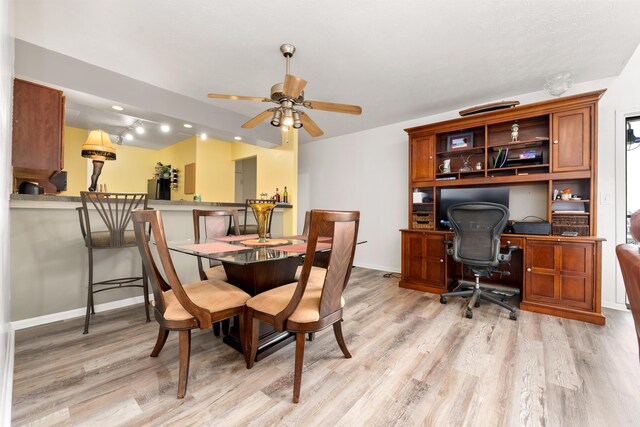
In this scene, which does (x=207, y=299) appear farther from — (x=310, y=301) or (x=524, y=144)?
(x=524, y=144)

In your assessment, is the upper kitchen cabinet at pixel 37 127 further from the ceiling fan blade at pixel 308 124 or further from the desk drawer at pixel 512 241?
the desk drawer at pixel 512 241

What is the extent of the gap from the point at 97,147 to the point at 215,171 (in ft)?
9.53

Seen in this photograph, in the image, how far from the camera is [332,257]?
1.42 metres

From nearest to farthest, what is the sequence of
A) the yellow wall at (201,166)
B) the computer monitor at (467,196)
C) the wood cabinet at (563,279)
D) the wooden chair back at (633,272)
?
the wooden chair back at (633,272) < the wood cabinet at (563,279) < the computer monitor at (467,196) < the yellow wall at (201,166)

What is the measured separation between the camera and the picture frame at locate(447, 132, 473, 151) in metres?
3.45

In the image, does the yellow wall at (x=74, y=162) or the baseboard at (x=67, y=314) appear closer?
the baseboard at (x=67, y=314)

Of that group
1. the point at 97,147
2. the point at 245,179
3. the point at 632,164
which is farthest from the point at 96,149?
the point at 632,164

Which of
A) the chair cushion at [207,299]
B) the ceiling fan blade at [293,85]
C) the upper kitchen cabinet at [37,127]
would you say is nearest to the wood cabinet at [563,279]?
the ceiling fan blade at [293,85]

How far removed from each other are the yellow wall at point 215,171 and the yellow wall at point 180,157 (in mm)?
209

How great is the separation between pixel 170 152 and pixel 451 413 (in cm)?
690

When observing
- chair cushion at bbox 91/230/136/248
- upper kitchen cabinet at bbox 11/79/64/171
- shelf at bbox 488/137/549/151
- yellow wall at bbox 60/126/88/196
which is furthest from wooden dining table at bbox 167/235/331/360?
yellow wall at bbox 60/126/88/196

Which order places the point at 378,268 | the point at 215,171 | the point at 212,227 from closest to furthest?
1. the point at 212,227
2. the point at 378,268
3. the point at 215,171

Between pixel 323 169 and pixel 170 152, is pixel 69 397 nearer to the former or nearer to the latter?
pixel 323 169

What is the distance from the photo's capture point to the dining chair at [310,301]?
53.2 inches
